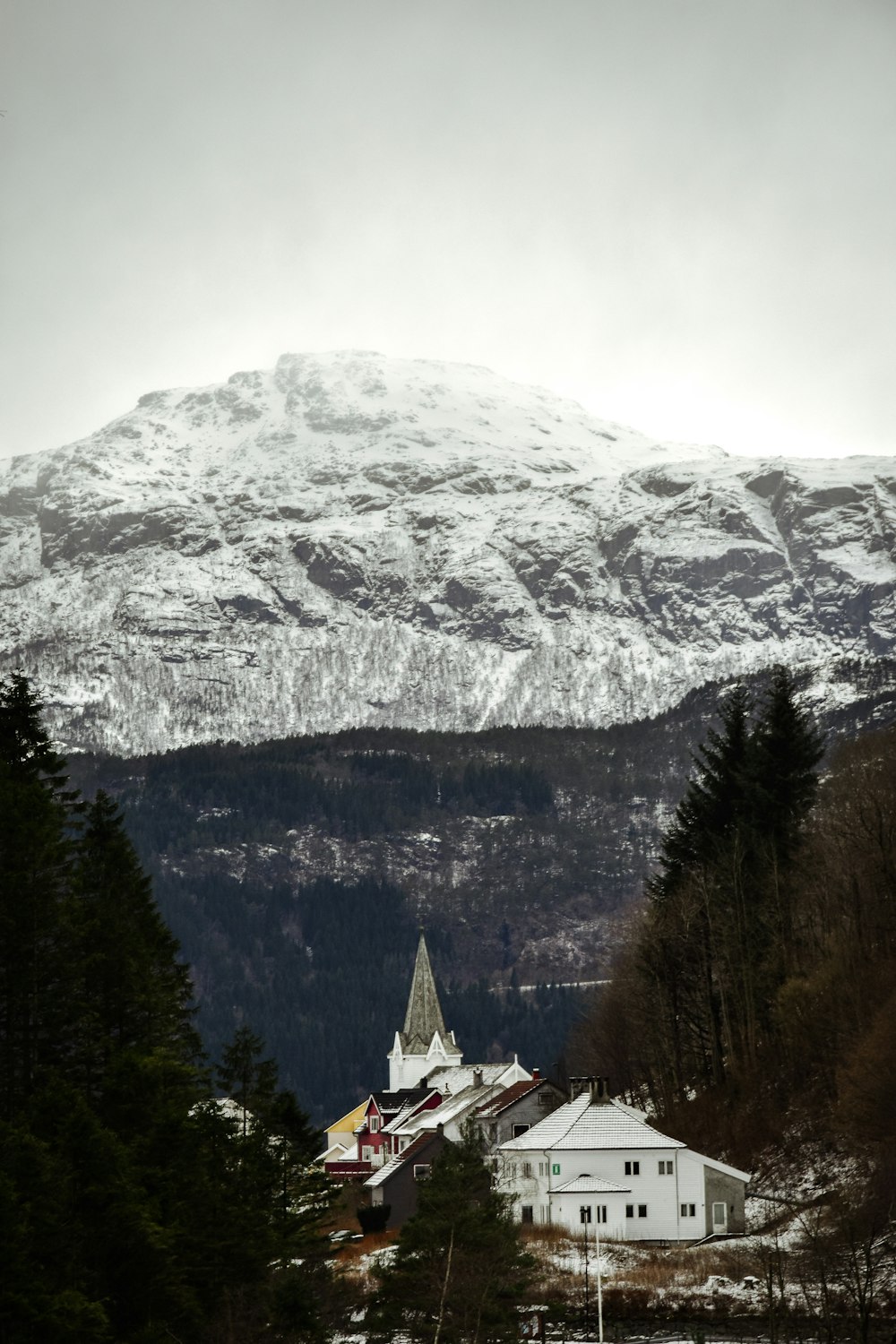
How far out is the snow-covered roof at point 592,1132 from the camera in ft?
285

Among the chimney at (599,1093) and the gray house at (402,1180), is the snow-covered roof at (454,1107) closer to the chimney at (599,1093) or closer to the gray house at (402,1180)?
the gray house at (402,1180)

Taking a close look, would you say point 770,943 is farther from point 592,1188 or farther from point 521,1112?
point 521,1112

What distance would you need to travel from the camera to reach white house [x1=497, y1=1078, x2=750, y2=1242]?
8300 centimetres

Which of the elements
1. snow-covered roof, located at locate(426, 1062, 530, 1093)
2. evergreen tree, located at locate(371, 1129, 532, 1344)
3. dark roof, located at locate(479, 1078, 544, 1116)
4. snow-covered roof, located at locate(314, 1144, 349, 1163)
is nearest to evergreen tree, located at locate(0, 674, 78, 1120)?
evergreen tree, located at locate(371, 1129, 532, 1344)

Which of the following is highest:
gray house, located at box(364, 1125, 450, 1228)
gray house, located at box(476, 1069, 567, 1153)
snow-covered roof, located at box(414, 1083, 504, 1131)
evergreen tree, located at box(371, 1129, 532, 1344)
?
snow-covered roof, located at box(414, 1083, 504, 1131)

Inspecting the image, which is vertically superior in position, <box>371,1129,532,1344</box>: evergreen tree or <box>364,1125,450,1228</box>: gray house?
<box>364,1125,450,1228</box>: gray house

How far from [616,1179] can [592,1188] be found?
103 cm

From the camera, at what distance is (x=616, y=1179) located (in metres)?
87.1

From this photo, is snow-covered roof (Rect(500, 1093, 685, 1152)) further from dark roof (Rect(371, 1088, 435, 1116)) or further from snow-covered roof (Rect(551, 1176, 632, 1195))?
dark roof (Rect(371, 1088, 435, 1116))

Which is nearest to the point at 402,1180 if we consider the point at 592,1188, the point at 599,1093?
the point at 599,1093

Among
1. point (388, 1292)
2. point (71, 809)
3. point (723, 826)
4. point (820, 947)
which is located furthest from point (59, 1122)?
point (723, 826)

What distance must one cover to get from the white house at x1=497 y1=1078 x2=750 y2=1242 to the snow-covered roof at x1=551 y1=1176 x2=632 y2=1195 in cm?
4

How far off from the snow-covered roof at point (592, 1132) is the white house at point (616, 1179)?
0.04m

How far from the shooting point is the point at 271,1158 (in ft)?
217
